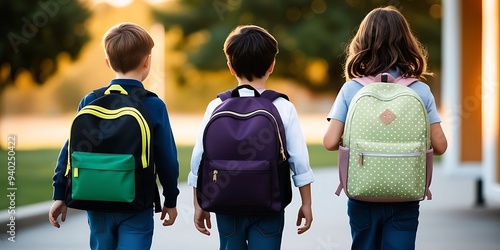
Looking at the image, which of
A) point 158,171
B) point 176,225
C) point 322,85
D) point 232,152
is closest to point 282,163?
point 232,152

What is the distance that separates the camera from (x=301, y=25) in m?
34.2

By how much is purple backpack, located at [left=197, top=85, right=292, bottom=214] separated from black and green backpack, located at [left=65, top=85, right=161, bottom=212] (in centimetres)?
27

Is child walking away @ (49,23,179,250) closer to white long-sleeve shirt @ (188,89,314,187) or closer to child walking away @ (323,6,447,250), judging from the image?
white long-sleeve shirt @ (188,89,314,187)

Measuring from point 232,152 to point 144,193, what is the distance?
43 centimetres

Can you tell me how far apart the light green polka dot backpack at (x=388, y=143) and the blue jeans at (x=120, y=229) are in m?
0.93

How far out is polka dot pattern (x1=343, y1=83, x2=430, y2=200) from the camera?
3.88 m

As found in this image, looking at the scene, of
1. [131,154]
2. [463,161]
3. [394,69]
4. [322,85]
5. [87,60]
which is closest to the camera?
[131,154]

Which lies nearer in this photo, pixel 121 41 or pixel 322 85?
pixel 121 41

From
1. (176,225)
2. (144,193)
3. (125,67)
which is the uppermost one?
(125,67)

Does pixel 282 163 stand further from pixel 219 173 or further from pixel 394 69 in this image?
pixel 394 69

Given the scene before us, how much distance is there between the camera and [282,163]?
3934mm

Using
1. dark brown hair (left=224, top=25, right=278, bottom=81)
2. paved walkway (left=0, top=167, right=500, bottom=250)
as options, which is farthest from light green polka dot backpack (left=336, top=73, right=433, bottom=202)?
paved walkway (left=0, top=167, right=500, bottom=250)

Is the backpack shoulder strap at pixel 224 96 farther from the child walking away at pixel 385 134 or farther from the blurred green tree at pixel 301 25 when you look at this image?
the blurred green tree at pixel 301 25

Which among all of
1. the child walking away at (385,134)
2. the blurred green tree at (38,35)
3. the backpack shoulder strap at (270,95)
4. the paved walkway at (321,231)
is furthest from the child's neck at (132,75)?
the blurred green tree at (38,35)
